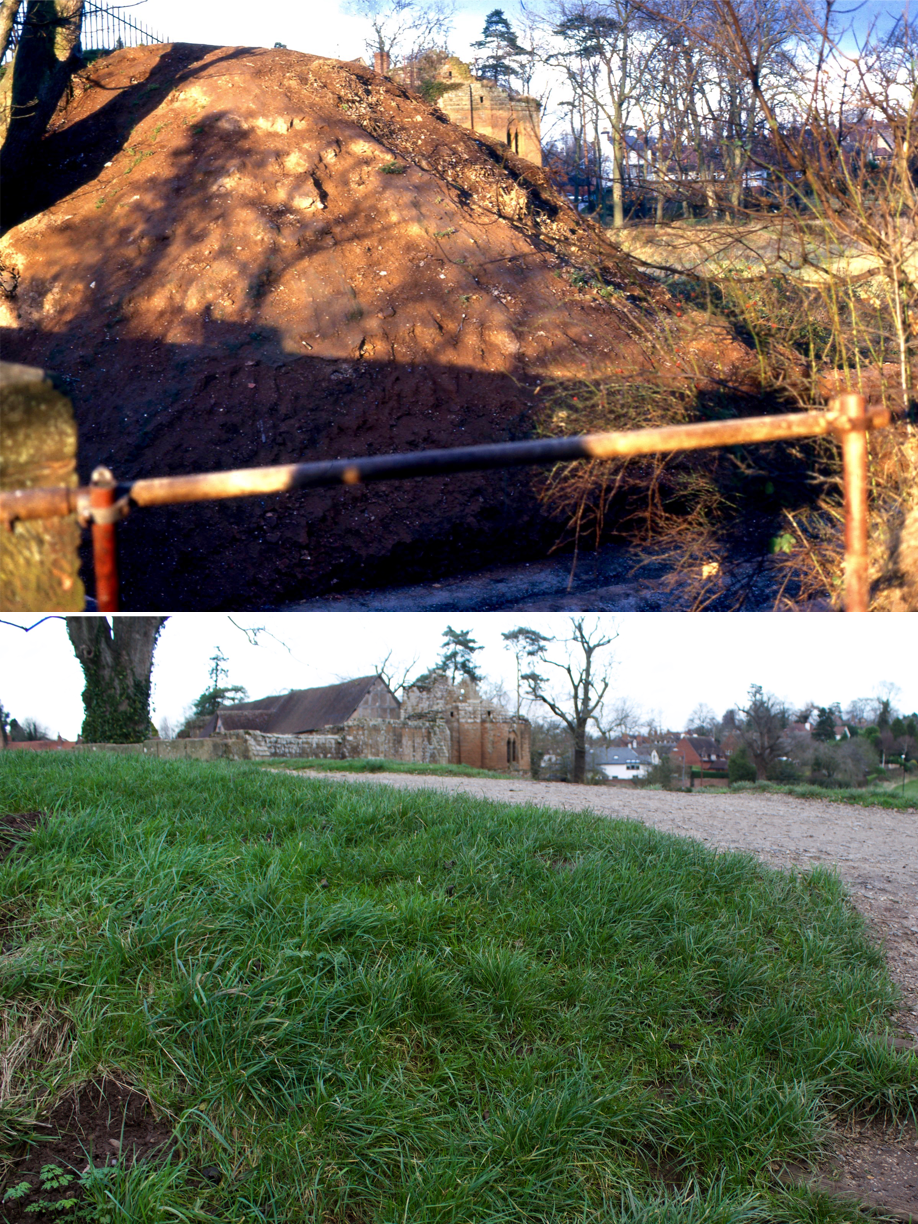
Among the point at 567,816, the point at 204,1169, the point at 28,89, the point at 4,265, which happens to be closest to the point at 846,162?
the point at 567,816

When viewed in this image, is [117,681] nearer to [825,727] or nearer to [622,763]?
[825,727]

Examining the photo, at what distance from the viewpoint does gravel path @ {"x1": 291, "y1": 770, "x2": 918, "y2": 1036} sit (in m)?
4.53

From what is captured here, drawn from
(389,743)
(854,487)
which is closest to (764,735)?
(389,743)

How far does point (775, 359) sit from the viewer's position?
7.27 meters

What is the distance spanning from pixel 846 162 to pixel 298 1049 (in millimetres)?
6832

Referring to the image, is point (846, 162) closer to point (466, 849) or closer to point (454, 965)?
point (466, 849)

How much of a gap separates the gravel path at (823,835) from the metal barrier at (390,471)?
253 centimetres

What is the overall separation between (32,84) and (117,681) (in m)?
8.51

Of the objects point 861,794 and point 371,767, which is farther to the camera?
point 371,767

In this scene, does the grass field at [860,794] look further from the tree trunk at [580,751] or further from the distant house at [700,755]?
the tree trunk at [580,751]

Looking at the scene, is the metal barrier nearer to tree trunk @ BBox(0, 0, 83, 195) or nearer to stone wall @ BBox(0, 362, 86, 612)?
stone wall @ BBox(0, 362, 86, 612)

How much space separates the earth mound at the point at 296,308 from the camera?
8.11 meters

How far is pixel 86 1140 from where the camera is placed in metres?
2.28

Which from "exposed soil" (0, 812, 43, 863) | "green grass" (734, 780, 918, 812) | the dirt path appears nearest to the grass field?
"green grass" (734, 780, 918, 812)
